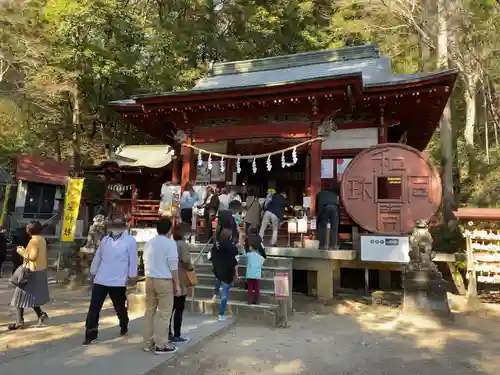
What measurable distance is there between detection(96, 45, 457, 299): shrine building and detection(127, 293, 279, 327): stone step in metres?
2.10

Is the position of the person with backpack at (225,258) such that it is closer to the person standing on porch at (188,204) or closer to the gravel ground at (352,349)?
the gravel ground at (352,349)

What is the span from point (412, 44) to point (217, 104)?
44.1 ft

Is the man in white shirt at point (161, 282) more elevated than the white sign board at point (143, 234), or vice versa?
the white sign board at point (143, 234)

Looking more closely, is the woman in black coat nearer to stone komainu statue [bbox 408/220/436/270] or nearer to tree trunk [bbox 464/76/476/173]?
stone komainu statue [bbox 408/220/436/270]

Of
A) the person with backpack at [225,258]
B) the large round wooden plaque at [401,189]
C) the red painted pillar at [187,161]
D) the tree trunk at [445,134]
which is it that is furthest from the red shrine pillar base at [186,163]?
the tree trunk at [445,134]

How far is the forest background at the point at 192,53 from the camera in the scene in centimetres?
1555

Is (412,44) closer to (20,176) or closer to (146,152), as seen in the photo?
(146,152)

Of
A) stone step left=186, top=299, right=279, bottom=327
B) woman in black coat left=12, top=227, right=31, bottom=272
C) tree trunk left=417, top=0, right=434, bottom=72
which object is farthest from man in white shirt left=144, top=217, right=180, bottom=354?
tree trunk left=417, top=0, right=434, bottom=72

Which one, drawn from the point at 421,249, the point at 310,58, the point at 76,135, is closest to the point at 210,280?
the point at 421,249

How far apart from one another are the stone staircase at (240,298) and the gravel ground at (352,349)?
32 centimetres

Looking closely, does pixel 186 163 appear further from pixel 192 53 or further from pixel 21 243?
pixel 192 53

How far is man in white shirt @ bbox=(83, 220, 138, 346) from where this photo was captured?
5.43 meters

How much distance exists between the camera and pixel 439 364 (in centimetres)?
529

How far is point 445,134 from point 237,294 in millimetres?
10963
